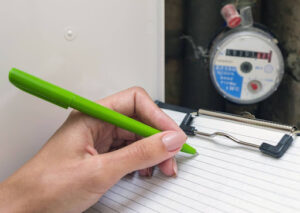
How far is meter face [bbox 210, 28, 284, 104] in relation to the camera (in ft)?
1.71

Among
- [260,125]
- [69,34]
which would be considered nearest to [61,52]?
[69,34]

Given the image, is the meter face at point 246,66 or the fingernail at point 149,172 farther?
the meter face at point 246,66

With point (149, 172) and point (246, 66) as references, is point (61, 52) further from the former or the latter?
point (246, 66)

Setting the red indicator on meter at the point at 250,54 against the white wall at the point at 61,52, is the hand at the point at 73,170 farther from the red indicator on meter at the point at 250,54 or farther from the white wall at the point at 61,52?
the red indicator on meter at the point at 250,54

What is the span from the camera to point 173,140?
30 centimetres

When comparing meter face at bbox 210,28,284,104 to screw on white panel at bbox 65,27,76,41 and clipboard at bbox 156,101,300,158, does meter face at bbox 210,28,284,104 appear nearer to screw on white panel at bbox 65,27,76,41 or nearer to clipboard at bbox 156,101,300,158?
→ clipboard at bbox 156,101,300,158

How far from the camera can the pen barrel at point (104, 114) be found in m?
0.30

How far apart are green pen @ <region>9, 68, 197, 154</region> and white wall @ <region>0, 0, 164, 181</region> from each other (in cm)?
4

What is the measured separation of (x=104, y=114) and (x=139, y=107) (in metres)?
0.08

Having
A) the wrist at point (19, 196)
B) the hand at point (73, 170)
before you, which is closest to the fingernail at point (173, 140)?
the hand at point (73, 170)

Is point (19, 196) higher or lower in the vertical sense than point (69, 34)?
lower

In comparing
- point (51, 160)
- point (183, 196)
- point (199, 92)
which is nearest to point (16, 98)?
point (51, 160)

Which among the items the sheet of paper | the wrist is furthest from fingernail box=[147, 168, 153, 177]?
the wrist

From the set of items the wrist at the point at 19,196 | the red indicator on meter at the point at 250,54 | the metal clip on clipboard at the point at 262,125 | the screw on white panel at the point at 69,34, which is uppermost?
the screw on white panel at the point at 69,34
